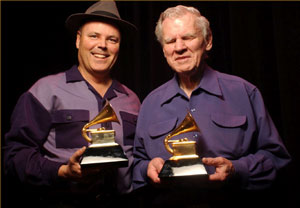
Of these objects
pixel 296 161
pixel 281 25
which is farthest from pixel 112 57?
pixel 296 161

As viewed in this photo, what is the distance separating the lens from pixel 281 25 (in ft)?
8.04

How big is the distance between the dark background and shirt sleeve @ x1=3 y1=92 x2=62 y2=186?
24.0 inches

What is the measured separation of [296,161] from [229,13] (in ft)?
4.10

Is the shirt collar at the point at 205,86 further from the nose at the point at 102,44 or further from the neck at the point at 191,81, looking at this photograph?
the nose at the point at 102,44

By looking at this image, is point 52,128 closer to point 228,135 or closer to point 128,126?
point 128,126

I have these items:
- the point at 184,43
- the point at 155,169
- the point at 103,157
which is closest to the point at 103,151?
the point at 103,157

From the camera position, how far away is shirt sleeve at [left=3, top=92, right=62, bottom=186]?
188 centimetres

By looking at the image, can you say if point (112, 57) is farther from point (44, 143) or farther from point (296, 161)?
→ point (296, 161)

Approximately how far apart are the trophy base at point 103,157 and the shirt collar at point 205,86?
0.48 m

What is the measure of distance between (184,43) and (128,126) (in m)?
0.64

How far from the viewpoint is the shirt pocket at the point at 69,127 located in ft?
6.53

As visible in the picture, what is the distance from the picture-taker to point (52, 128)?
2.03 metres

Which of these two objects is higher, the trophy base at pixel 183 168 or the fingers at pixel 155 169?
the trophy base at pixel 183 168

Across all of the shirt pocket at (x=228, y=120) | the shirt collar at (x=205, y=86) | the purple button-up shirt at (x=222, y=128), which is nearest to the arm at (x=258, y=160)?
the purple button-up shirt at (x=222, y=128)
